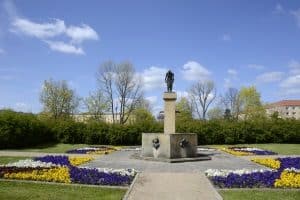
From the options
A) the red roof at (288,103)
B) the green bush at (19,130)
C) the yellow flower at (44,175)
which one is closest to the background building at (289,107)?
the red roof at (288,103)

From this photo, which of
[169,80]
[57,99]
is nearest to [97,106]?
[57,99]

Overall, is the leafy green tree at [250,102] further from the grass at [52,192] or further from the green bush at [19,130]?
the grass at [52,192]

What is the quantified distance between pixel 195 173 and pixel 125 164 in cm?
402

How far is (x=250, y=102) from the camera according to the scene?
7150 cm

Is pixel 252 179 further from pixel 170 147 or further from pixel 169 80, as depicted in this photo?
pixel 169 80

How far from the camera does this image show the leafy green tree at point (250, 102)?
69062mm

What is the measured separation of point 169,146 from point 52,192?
28.5 ft

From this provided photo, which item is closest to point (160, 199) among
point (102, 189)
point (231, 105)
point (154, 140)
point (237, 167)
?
point (102, 189)

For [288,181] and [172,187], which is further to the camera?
[288,181]

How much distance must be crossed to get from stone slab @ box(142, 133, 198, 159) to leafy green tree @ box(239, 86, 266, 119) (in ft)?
167

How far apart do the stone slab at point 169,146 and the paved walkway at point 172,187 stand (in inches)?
202

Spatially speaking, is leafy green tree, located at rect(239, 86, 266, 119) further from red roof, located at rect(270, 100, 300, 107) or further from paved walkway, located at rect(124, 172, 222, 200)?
red roof, located at rect(270, 100, 300, 107)

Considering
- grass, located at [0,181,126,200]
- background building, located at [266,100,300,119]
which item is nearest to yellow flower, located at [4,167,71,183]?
grass, located at [0,181,126,200]

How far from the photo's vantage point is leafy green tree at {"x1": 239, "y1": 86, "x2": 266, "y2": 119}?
227ft
